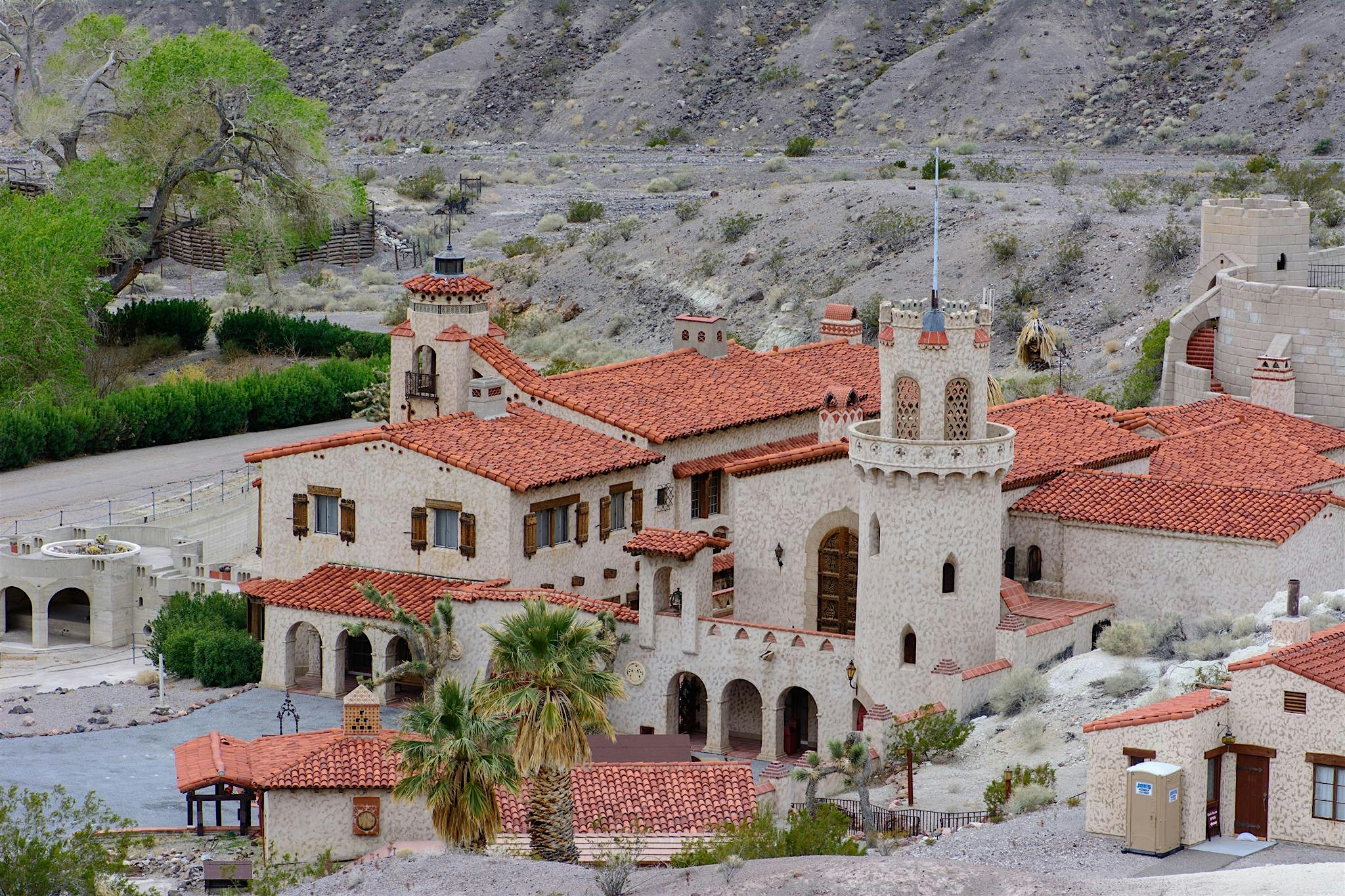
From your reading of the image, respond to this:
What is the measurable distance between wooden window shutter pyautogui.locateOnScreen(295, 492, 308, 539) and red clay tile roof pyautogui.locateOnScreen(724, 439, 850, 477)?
377 inches

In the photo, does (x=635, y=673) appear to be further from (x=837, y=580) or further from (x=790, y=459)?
(x=790, y=459)

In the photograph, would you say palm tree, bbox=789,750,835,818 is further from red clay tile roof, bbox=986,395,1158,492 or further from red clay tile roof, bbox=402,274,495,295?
red clay tile roof, bbox=402,274,495,295

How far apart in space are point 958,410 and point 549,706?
11.7 metres

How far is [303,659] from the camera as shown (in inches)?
2108

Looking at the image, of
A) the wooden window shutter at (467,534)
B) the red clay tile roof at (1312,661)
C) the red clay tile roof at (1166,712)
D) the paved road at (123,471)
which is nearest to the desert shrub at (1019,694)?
the red clay tile roof at (1166,712)

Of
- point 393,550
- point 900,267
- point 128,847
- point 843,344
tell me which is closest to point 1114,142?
point 900,267

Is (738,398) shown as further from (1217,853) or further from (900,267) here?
(900,267)

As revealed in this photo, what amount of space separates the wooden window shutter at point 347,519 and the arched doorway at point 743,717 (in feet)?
30.1

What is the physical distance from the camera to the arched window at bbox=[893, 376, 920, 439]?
46.4 meters

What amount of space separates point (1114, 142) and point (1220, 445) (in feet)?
213

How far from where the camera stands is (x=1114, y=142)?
118m

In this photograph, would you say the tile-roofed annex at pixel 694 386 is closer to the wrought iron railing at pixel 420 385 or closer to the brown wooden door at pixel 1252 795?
the wrought iron railing at pixel 420 385

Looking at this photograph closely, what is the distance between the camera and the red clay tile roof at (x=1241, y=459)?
52938mm

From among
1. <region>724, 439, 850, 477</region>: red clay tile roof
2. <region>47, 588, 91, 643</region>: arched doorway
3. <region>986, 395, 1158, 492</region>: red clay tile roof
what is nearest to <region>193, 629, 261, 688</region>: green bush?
<region>47, 588, 91, 643</region>: arched doorway
